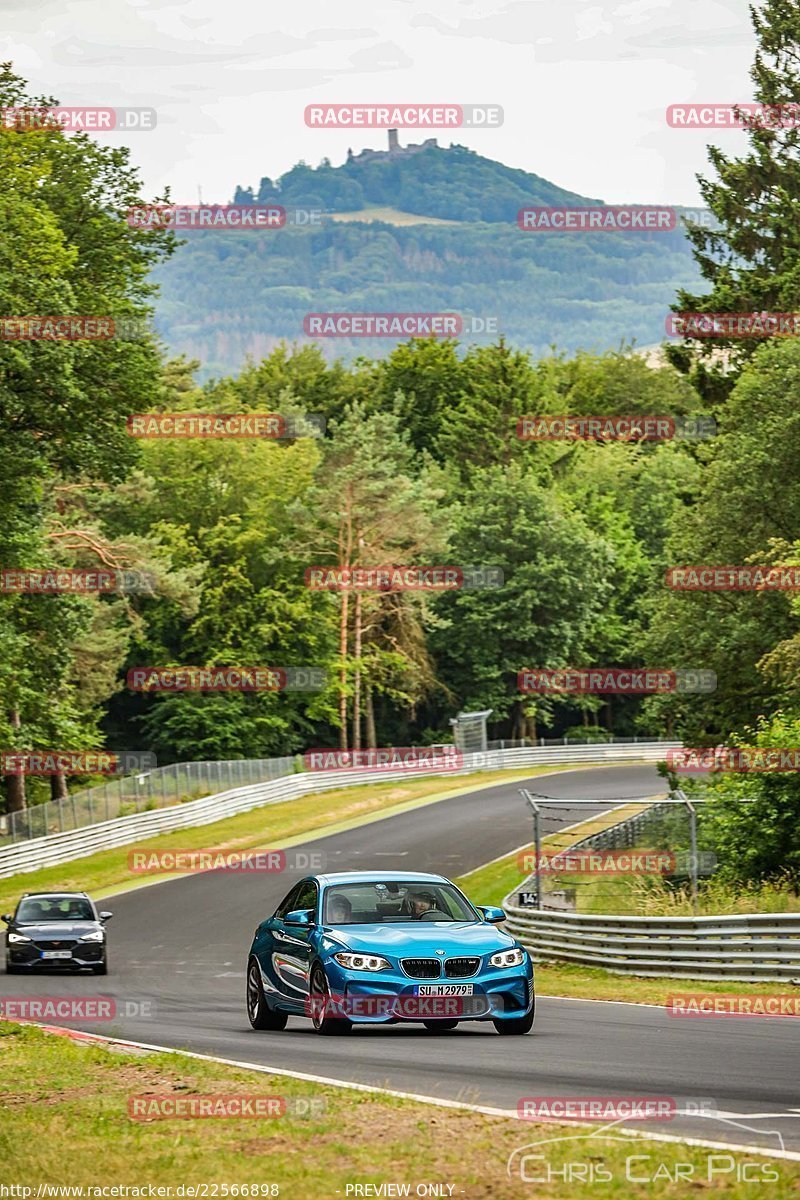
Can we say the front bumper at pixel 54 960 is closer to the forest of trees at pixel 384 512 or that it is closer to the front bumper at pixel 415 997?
A: the forest of trees at pixel 384 512

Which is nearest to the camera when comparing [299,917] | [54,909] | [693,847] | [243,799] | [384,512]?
[299,917]

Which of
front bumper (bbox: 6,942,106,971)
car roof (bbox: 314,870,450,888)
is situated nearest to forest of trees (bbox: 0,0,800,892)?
front bumper (bbox: 6,942,106,971)

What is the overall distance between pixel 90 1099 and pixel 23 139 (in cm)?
3085

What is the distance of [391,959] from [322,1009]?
982 millimetres

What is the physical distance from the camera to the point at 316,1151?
27.3 ft

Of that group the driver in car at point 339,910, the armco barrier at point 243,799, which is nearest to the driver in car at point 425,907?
the driver in car at point 339,910

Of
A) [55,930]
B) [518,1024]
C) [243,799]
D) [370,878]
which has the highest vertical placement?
[370,878]

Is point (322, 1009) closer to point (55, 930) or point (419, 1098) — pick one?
point (419, 1098)

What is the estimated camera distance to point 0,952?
3412 cm

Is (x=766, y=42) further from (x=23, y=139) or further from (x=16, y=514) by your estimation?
(x=16, y=514)

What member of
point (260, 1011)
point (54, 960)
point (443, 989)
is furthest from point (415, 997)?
point (54, 960)

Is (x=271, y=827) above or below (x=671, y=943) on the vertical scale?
below

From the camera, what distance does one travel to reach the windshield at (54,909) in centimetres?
2870

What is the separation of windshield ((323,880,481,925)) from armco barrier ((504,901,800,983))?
538 centimetres
